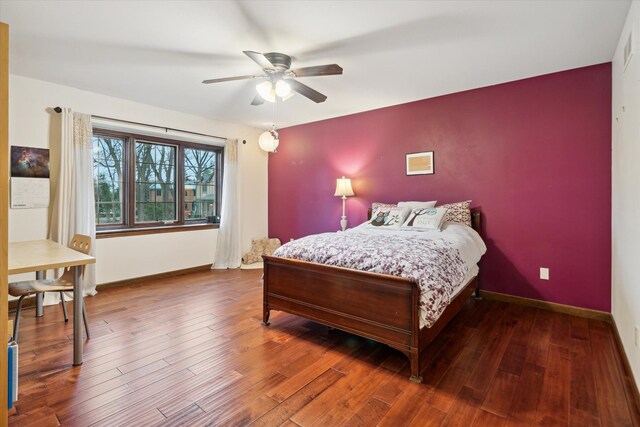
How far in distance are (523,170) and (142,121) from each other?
180 inches

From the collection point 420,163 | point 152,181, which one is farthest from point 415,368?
point 152,181

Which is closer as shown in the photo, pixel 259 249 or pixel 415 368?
pixel 415 368

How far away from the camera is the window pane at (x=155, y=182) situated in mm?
4348

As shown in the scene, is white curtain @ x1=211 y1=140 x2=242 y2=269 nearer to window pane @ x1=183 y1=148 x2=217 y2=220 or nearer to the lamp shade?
window pane @ x1=183 y1=148 x2=217 y2=220

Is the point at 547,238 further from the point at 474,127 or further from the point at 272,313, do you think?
the point at 272,313

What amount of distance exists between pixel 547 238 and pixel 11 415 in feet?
14.0

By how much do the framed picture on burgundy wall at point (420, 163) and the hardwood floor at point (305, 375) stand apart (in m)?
1.79

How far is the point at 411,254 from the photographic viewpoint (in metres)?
2.23

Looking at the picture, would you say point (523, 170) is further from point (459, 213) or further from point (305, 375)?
point (305, 375)

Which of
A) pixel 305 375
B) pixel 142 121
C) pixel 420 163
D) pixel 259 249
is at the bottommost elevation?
pixel 305 375

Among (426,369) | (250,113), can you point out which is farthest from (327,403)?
(250,113)

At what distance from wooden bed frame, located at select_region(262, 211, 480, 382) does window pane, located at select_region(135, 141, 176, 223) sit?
2.58 meters

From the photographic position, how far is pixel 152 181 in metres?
4.47

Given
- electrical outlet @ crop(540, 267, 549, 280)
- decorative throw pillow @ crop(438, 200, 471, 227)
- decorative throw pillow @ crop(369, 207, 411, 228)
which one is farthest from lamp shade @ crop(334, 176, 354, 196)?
electrical outlet @ crop(540, 267, 549, 280)
